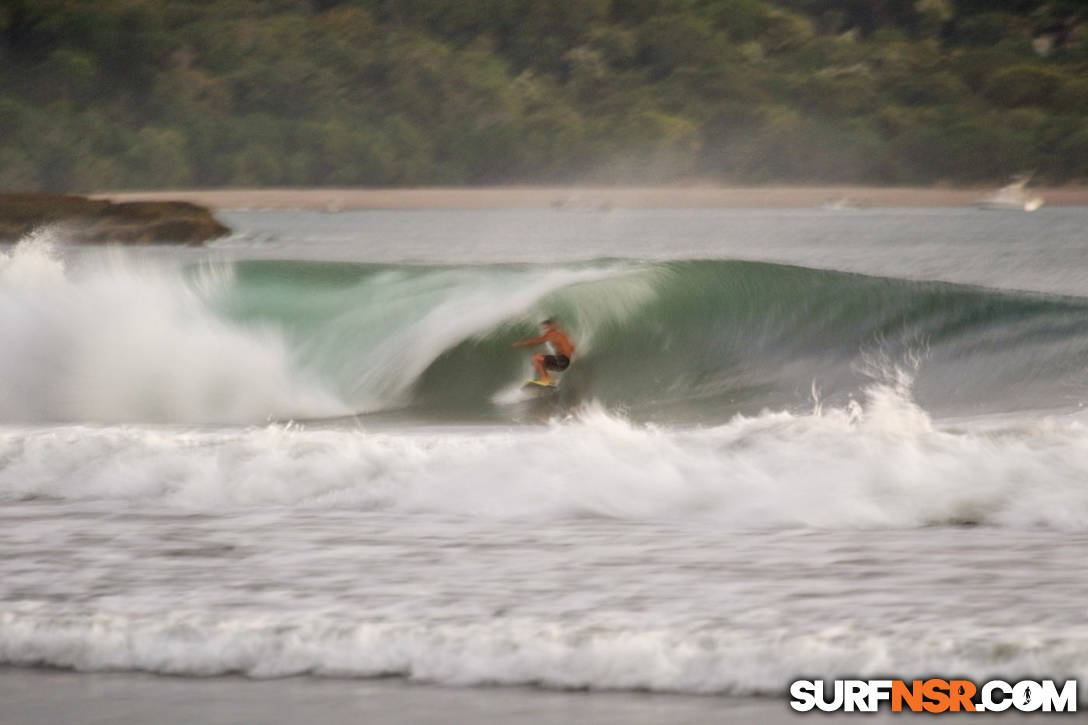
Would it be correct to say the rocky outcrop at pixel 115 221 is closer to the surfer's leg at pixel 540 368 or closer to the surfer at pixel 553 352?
the surfer at pixel 553 352

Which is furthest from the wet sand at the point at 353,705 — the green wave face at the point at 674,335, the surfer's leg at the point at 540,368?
the surfer's leg at the point at 540,368

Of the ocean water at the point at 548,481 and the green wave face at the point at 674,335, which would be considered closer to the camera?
the ocean water at the point at 548,481

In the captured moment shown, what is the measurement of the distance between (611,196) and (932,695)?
82224 millimetres

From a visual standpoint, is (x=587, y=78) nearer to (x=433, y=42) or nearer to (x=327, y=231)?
(x=433, y=42)

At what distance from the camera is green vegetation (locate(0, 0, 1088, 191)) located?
82.1 metres

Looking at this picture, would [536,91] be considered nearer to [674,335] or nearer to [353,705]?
[674,335]

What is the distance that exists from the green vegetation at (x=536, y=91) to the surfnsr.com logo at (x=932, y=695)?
7644 cm

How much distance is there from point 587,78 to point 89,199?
85.7 ft

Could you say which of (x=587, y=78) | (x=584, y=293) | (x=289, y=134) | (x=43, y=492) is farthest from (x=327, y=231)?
(x=43, y=492)

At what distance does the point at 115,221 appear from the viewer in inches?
2739

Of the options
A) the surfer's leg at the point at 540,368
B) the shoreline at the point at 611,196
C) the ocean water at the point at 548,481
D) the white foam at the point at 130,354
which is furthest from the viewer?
the shoreline at the point at 611,196

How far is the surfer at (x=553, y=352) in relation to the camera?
1399cm

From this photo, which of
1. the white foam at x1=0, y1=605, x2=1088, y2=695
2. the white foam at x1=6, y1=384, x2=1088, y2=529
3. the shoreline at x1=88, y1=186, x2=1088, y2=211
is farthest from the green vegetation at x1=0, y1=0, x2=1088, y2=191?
the white foam at x1=0, y1=605, x2=1088, y2=695

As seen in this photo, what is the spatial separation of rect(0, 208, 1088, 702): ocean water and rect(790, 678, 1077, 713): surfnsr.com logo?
77mm
